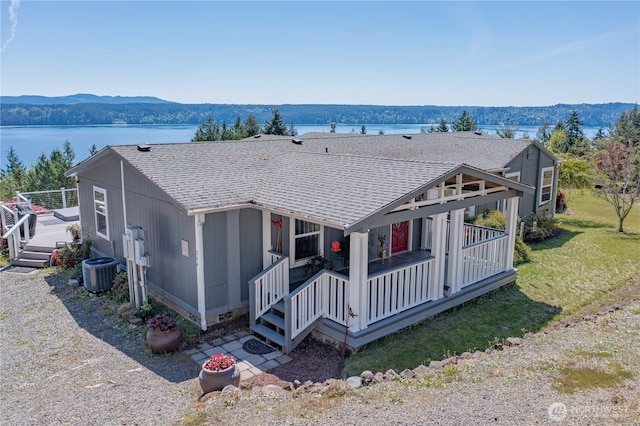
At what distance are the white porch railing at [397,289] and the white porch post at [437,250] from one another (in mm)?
123

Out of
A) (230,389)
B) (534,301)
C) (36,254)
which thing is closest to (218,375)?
(230,389)

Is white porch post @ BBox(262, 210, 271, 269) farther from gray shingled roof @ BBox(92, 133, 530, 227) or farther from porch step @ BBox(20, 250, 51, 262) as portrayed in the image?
porch step @ BBox(20, 250, 51, 262)

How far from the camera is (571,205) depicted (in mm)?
26781

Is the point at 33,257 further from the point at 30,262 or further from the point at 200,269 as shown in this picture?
the point at 200,269

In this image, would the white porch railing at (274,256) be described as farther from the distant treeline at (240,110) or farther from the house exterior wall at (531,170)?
the distant treeline at (240,110)

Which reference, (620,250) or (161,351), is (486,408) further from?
(620,250)

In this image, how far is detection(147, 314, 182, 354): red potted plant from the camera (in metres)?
8.05

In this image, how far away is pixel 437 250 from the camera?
953 centimetres

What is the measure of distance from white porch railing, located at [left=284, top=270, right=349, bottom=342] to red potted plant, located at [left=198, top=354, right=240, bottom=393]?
60.2 inches

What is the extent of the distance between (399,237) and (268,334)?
17.5 ft

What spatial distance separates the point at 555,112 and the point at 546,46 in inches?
5141

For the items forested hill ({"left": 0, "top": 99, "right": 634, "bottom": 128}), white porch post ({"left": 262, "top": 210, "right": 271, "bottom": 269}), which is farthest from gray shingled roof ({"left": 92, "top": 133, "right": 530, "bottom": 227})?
forested hill ({"left": 0, "top": 99, "right": 634, "bottom": 128})

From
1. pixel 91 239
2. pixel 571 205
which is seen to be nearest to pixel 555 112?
pixel 571 205

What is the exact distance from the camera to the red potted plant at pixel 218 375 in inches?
259
